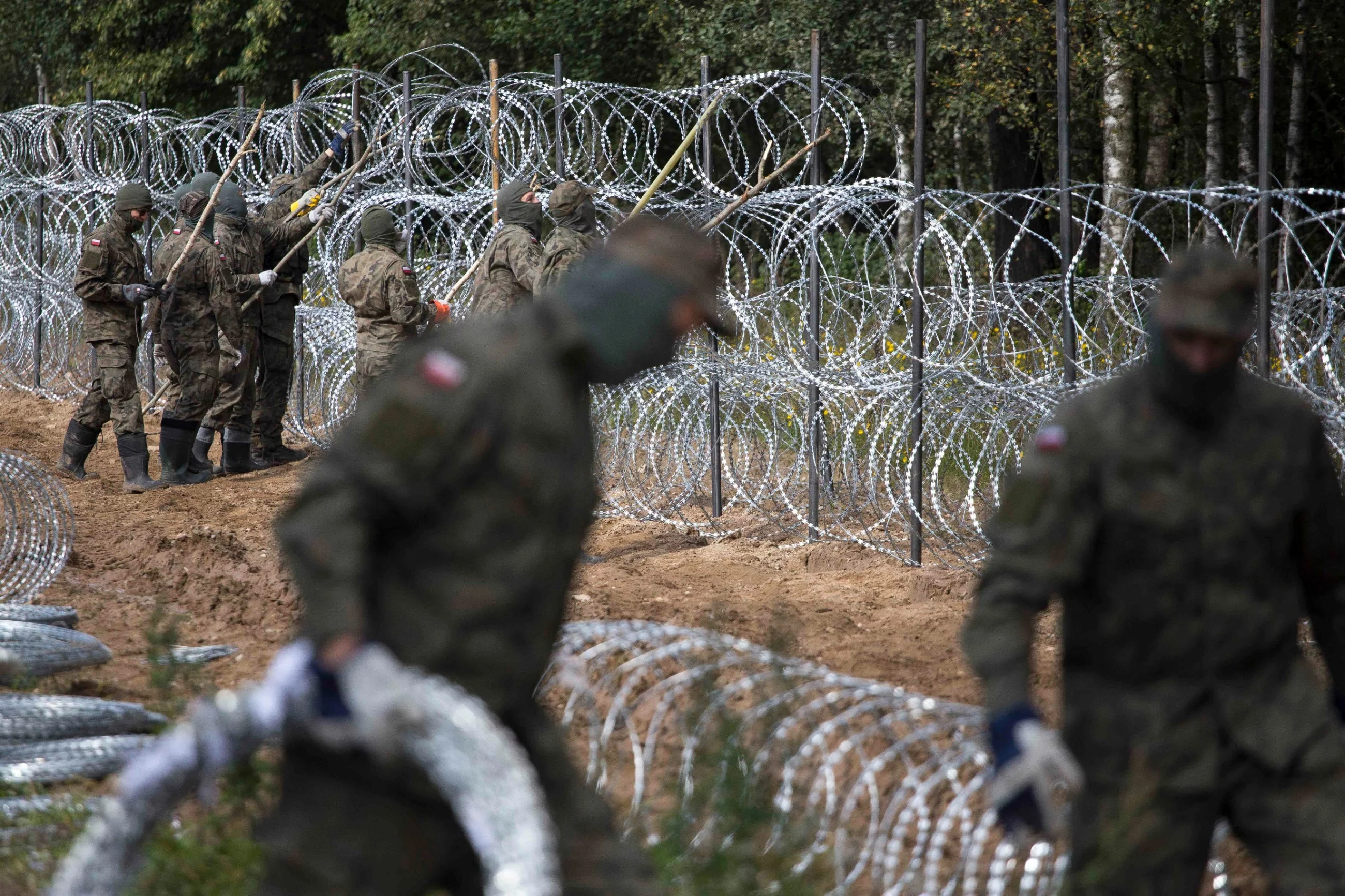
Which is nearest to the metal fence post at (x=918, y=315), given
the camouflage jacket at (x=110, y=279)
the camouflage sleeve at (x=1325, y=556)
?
the camouflage sleeve at (x=1325, y=556)

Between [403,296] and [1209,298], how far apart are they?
719cm

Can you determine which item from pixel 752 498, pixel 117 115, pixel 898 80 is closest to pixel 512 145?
pixel 752 498

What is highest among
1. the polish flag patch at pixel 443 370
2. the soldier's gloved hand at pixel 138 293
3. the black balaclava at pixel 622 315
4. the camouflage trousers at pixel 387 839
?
the black balaclava at pixel 622 315

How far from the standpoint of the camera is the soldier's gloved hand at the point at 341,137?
37.6ft

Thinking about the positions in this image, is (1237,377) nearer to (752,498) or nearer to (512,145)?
(752,498)

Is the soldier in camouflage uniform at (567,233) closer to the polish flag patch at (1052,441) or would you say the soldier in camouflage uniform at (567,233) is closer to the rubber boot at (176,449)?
the rubber boot at (176,449)

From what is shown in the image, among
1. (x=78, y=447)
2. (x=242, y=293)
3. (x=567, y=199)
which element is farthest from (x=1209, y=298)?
(x=78, y=447)

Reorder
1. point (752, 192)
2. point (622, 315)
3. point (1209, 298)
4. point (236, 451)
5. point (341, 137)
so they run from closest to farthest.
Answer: point (622, 315), point (1209, 298), point (752, 192), point (236, 451), point (341, 137)

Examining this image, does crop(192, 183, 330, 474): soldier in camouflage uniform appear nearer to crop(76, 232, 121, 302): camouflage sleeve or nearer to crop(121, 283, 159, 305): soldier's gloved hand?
crop(121, 283, 159, 305): soldier's gloved hand

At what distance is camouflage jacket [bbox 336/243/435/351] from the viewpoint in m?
9.52

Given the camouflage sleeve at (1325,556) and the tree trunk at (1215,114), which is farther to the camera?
the tree trunk at (1215,114)

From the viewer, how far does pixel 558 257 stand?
837cm

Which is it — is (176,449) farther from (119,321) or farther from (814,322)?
(814,322)

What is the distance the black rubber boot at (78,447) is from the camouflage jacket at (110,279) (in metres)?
0.65
